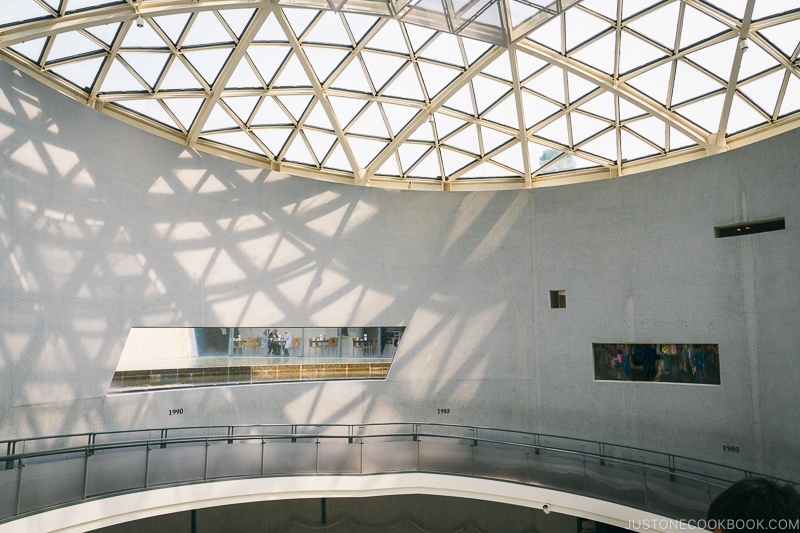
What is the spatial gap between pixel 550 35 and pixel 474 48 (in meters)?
2.90

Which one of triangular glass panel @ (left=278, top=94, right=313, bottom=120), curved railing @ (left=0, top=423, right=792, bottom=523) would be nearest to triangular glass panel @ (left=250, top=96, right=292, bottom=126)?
triangular glass panel @ (left=278, top=94, right=313, bottom=120)

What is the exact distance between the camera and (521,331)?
88.4 feet

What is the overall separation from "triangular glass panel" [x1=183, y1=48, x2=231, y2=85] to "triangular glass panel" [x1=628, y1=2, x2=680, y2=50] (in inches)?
598

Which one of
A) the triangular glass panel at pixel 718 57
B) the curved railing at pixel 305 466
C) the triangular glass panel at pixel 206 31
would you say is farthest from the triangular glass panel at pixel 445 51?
the curved railing at pixel 305 466

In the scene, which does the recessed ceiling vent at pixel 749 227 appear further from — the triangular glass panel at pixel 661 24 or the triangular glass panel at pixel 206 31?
the triangular glass panel at pixel 206 31

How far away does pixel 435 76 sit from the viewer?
23.0m

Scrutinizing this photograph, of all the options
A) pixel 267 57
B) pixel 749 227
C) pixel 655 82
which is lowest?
pixel 749 227

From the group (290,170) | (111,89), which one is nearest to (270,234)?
(290,170)

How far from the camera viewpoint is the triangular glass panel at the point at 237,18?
18.6m

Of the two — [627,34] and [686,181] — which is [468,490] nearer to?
[686,181]

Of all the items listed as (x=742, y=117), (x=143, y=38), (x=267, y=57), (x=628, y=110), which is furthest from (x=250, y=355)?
(x=742, y=117)

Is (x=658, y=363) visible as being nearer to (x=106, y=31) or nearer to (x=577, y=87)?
(x=577, y=87)

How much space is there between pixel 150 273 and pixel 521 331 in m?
17.3

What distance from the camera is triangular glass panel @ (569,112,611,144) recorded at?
24844mm
